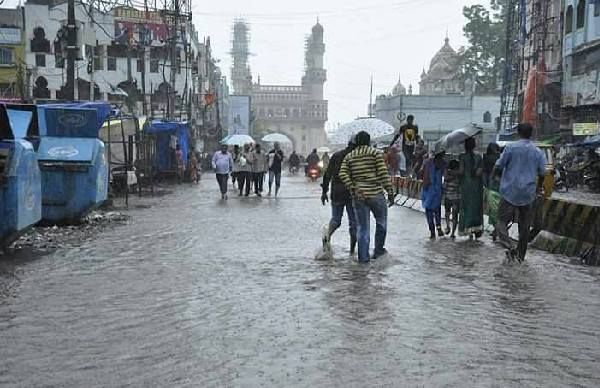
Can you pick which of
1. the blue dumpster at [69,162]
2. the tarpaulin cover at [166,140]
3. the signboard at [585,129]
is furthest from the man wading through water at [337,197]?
the signboard at [585,129]

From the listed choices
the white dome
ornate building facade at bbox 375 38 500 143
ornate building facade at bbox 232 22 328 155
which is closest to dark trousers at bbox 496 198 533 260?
A: the white dome

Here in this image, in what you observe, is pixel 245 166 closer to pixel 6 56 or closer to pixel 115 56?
pixel 6 56

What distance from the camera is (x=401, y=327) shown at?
5.71 meters

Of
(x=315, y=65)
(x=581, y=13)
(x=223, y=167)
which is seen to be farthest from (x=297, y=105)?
(x=223, y=167)

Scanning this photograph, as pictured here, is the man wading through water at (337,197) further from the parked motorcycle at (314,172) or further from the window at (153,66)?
the window at (153,66)

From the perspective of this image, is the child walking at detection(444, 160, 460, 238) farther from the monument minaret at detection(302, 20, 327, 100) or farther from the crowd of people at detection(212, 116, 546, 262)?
the monument minaret at detection(302, 20, 327, 100)

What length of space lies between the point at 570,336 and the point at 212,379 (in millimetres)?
2783

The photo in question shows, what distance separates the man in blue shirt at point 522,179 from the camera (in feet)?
29.1

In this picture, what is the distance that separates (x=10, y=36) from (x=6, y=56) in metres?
1.24

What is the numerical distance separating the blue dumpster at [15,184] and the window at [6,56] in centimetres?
3625

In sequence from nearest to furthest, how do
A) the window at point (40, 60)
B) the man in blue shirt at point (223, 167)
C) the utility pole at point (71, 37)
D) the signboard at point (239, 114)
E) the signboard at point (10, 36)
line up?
the utility pole at point (71, 37)
the man in blue shirt at point (223, 167)
the signboard at point (10, 36)
the window at point (40, 60)
the signboard at point (239, 114)

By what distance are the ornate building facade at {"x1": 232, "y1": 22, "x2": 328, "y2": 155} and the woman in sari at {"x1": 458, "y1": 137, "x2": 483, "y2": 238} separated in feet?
403

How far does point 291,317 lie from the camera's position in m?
6.05

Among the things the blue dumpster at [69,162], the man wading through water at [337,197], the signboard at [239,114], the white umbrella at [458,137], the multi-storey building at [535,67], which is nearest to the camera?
the man wading through water at [337,197]
